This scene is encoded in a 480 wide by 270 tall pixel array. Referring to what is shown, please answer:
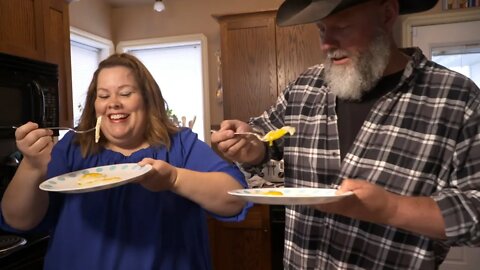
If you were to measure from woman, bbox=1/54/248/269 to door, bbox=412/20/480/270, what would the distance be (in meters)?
2.76

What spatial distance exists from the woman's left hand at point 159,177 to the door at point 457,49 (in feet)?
9.62

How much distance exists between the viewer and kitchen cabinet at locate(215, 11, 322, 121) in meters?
3.31

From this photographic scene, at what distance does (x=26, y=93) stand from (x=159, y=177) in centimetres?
144

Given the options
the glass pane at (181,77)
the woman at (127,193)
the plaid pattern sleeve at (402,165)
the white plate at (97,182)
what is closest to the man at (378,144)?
the plaid pattern sleeve at (402,165)

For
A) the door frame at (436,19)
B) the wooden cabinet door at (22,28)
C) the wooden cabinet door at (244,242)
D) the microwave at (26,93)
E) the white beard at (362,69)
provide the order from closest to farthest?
the white beard at (362,69), the microwave at (26,93), the wooden cabinet door at (22,28), the wooden cabinet door at (244,242), the door frame at (436,19)

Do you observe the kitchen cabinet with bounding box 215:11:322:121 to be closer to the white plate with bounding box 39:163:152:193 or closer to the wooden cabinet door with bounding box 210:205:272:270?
the wooden cabinet door with bounding box 210:205:272:270

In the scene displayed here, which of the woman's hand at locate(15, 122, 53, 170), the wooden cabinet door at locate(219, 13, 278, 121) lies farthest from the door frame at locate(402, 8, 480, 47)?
the woman's hand at locate(15, 122, 53, 170)

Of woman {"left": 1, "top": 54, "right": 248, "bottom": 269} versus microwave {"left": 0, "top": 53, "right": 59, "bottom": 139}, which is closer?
woman {"left": 1, "top": 54, "right": 248, "bottom": 269}

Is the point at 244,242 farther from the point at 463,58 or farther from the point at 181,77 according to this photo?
the point at 463,58

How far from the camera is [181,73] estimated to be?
409 cm

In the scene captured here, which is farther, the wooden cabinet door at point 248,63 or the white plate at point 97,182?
the wooden cabinet door at point 248,63

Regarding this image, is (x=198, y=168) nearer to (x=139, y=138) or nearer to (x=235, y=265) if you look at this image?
(x=139, y=138)

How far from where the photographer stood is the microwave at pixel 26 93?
1982 millimetres

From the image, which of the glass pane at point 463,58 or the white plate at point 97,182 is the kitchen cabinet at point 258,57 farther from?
the white plate at point 97,182
